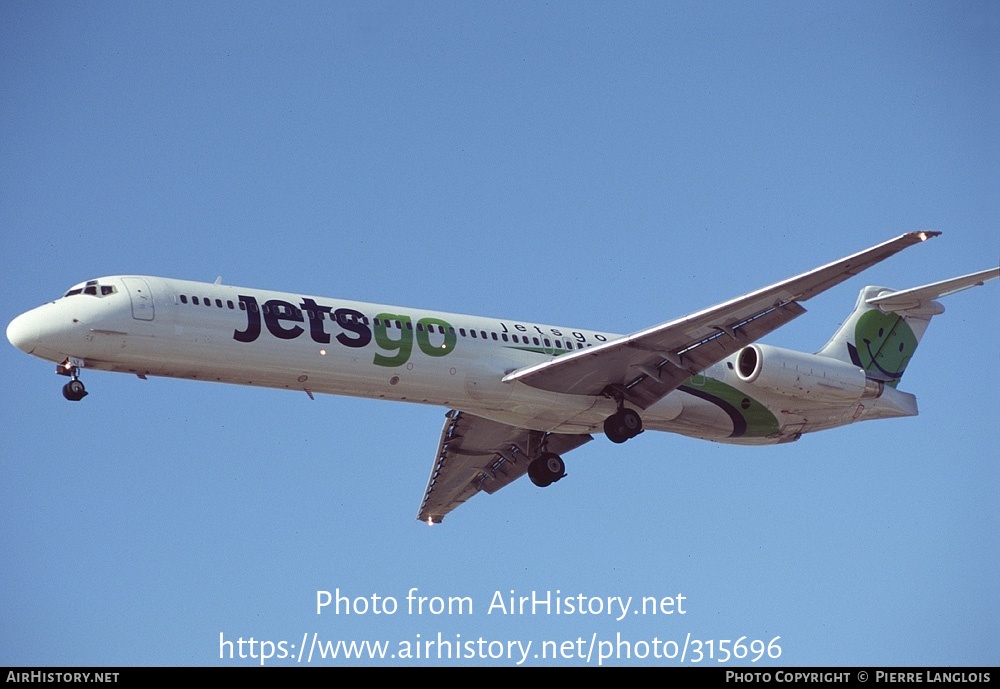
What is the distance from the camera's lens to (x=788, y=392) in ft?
87.7

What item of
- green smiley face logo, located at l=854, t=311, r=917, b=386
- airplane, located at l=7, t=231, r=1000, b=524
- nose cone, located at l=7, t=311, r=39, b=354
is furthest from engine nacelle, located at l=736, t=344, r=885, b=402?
nose cone, located at l=7, t=311, r=39, b=354

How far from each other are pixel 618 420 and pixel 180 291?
8013 millimetres

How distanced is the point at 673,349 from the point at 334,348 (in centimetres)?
587

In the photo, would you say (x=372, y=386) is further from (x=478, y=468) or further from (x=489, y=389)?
(x=478, y=468)

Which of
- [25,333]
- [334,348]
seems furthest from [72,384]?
[334,348]

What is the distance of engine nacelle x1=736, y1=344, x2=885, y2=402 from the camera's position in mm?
26391

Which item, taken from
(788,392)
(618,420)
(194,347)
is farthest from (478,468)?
(194,347)

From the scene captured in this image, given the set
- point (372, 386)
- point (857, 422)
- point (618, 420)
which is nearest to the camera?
point (372, 386)

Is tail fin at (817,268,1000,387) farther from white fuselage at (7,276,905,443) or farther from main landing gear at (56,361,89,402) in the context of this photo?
main landing gear at (56,361,89,402)

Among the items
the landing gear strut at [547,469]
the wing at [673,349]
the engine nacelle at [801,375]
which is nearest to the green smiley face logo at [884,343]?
the engine nacelle at [801,375]

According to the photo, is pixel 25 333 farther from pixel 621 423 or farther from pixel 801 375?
pixel 801 375

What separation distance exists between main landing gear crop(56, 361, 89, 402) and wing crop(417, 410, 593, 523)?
8.03 m

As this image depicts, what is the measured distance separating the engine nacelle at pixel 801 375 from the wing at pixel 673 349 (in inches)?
75.5

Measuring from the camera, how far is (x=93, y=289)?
73.3 feet
